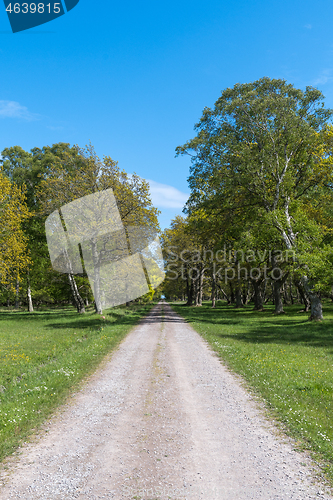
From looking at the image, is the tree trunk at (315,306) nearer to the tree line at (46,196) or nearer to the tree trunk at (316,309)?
the tree trunk at (316,309)

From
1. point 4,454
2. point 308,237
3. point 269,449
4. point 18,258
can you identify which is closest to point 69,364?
point 4,454

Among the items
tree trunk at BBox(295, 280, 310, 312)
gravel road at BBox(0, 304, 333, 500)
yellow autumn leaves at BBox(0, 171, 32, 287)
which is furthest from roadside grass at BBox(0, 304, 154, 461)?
Answer: tree trunk at BBox(295, 280, 310, 312)

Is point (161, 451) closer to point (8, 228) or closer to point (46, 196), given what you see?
point (8, 228)

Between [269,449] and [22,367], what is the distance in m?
10.0

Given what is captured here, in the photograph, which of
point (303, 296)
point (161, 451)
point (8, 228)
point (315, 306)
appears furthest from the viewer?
point (303, 296)

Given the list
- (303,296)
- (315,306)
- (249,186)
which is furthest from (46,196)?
(303,296)

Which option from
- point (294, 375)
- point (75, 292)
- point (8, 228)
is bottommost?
point (294, 375)

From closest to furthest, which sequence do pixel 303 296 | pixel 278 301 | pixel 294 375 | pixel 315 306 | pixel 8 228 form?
pixel 294 375, pixel 8 228, pixel 315 306, pixel 278 301, pixel 303 296

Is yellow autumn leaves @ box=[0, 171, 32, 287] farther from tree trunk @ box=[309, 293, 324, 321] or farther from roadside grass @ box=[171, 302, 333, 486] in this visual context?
tree trunk @ box=[309, 293, 324, 321]

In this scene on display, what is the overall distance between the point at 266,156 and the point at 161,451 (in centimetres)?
2783

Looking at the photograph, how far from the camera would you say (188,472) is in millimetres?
5277

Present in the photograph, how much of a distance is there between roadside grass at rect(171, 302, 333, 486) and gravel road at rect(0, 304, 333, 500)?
0.48 metres

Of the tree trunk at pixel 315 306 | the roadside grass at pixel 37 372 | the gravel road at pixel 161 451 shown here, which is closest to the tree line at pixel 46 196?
the roadside grass at pixel 37 372

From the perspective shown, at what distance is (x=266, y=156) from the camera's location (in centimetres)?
2914
